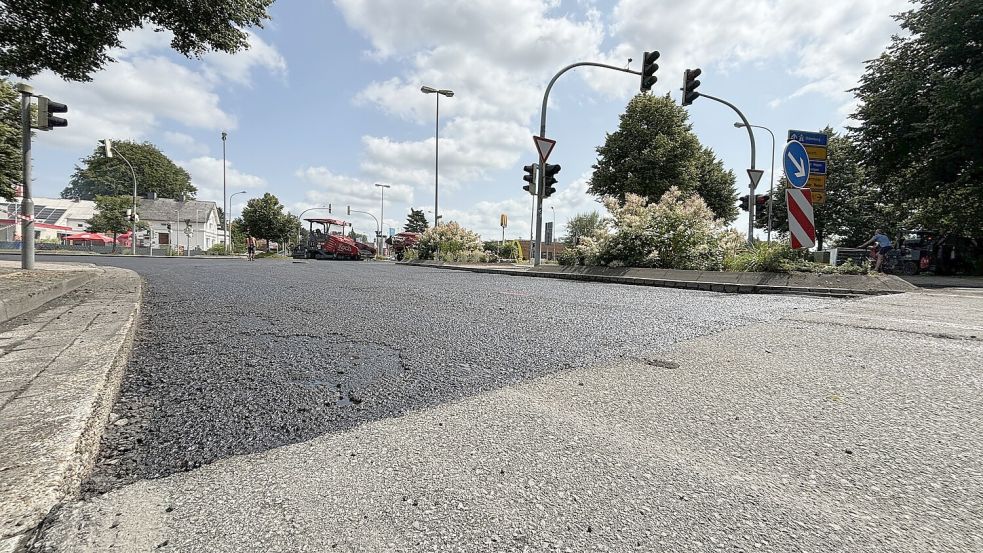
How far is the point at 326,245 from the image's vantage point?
31.1 m

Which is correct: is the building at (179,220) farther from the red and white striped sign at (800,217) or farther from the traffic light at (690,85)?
the red and white striped sign at (800,217)

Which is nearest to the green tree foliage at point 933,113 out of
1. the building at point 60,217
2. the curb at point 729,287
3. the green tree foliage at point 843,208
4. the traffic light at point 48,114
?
the curb at point 729,287

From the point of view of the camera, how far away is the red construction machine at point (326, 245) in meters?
30.8

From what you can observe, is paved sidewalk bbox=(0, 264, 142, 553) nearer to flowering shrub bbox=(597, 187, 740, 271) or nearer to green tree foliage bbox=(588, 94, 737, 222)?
flowering shrub bbox=(597, 187, 740, 271)

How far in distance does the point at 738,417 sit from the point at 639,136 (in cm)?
3379

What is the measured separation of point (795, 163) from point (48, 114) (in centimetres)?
1442

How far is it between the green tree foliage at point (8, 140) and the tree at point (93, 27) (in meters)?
15.1

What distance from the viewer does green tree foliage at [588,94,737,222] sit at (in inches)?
1224

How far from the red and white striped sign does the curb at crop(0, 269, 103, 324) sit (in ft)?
35.7

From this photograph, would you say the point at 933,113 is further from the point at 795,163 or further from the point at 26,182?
the point at 26,182

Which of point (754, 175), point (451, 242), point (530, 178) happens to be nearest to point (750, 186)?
point (754, 175)

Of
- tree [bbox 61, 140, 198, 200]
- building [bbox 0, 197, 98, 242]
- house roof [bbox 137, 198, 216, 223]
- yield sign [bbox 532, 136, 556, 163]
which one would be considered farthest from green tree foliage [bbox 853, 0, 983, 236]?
tree [bbox 61, 140, 198, 200]

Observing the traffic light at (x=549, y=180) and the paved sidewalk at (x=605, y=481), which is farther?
the traffic light at (x=549, y=180)

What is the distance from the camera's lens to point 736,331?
4.14m
